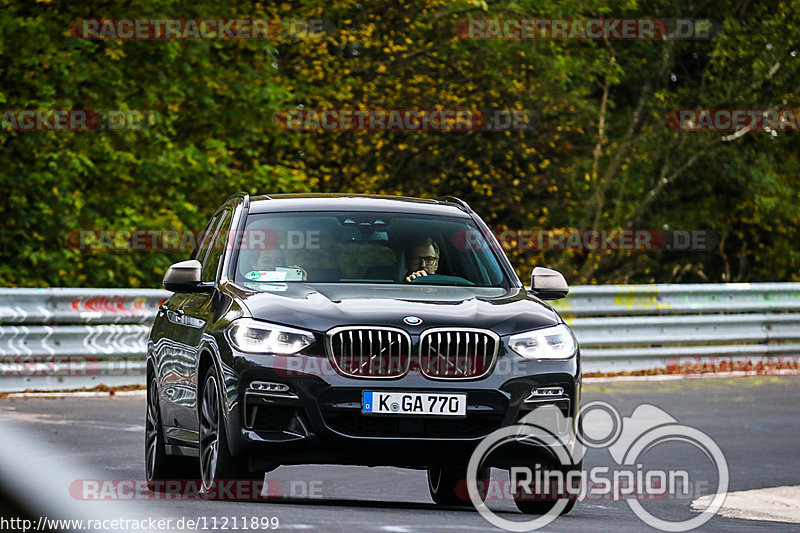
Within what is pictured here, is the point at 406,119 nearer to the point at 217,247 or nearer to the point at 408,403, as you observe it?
the point at 217,247

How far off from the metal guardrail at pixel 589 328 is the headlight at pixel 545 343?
30.5 ft

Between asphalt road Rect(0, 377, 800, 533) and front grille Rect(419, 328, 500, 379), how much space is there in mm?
620

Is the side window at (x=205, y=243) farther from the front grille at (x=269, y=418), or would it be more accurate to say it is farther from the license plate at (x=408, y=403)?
the license plate at (x=408, y=403)

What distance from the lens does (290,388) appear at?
6.48m

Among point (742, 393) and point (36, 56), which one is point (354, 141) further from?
point (742, 393)

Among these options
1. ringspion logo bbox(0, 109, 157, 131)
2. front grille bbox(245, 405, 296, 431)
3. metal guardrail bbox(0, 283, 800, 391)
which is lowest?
metal guardrail bbox(0, 283, 800, 391)

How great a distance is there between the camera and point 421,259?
7.97 m

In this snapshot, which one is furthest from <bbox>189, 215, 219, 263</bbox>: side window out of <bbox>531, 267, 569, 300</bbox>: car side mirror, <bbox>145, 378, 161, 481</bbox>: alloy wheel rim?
<bbox>531, 267, 569, 300</bbox>: car side mirror

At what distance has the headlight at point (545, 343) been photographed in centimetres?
673

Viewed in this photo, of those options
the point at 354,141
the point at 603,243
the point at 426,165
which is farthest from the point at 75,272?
the point at 603,243

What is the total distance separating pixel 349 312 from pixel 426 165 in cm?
2192

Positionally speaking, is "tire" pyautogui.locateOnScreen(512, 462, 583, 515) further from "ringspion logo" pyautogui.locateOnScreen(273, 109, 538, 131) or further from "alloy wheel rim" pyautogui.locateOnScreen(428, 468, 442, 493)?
"ringspion logo" pyautogui.locateOnScreen(273, 109, 538, 131)

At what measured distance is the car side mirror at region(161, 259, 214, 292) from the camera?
24.7 ft

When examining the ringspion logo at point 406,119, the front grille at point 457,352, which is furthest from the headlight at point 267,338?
the ringspion logo at point 406,119
